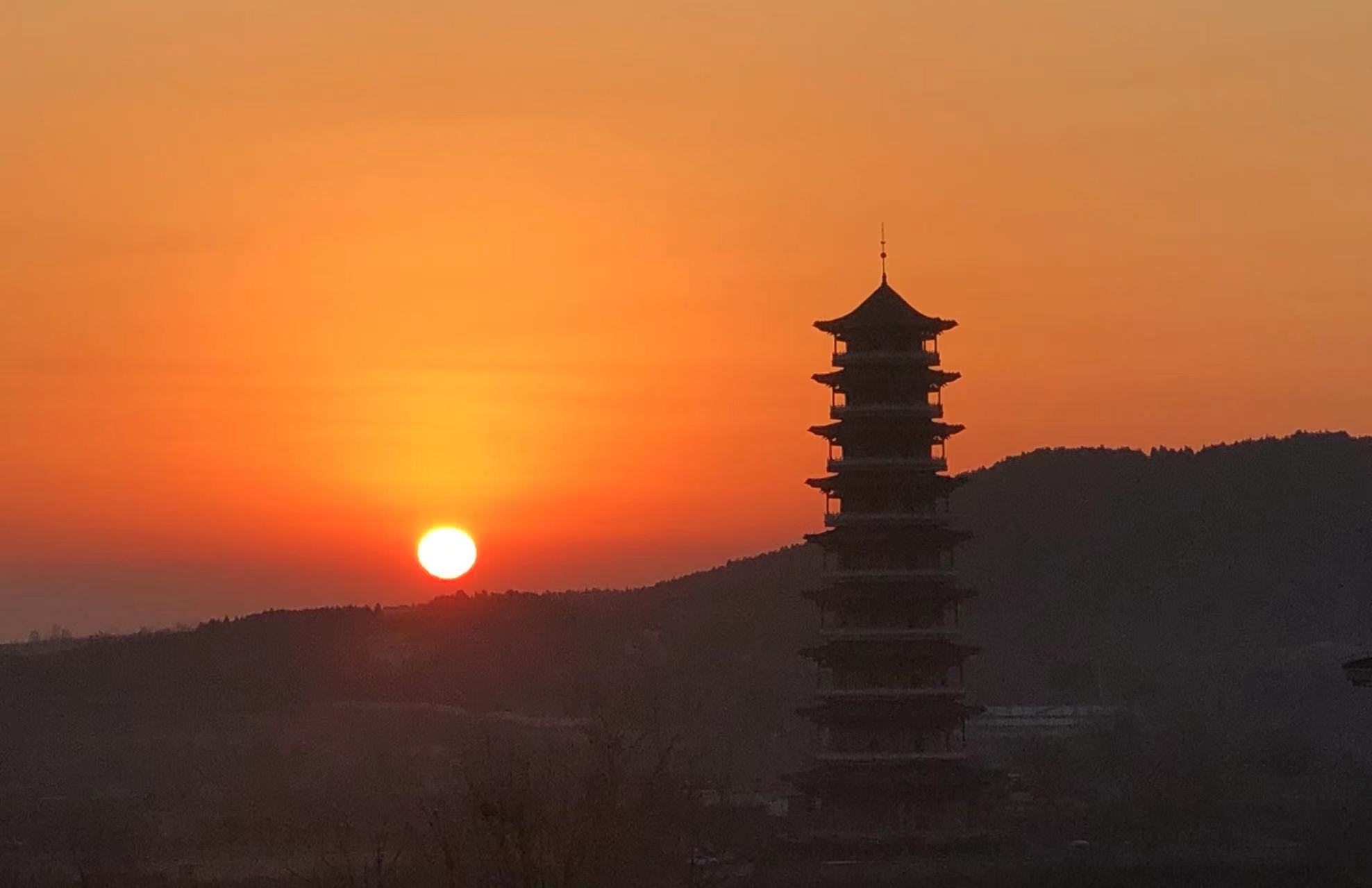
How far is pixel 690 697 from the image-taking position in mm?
131625

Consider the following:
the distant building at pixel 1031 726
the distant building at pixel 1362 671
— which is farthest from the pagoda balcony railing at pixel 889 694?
the distant building at pixel 1031 726

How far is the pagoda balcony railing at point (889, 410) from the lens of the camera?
70250 millimetres

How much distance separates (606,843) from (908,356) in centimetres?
4505

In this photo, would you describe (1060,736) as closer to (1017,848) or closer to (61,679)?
(1017,848)

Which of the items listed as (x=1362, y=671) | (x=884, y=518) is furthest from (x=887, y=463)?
(x=1362, y=671)

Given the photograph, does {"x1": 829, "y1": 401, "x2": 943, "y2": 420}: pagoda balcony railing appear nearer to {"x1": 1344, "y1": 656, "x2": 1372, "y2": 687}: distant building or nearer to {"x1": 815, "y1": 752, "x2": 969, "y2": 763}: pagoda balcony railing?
{"x1": 815, "y1": 752, "x2": 969, "y2": 763}: pagoda balcony railing

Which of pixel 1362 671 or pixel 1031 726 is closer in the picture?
pixel 1362 671

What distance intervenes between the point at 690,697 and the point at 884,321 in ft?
211

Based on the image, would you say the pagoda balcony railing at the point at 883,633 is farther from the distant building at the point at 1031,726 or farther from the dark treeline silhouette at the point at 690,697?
the distant building at the point at 1031,726

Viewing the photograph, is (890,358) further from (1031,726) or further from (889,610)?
(1031,726)

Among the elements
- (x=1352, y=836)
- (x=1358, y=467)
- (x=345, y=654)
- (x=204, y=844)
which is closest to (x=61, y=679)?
(x=345, y=654)

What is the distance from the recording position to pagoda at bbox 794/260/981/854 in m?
67.4

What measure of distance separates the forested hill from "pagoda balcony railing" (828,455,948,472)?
56328 mm

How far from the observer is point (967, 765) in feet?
224
